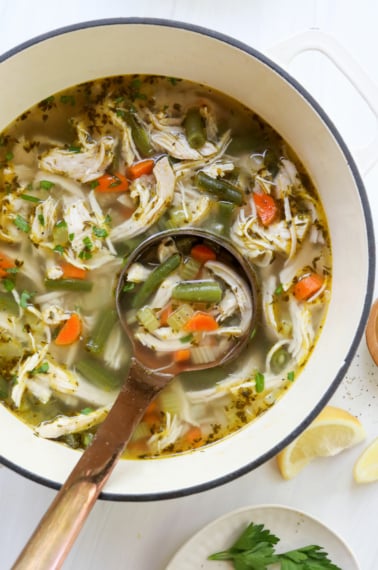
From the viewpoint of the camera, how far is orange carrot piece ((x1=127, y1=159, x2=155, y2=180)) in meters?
2.30

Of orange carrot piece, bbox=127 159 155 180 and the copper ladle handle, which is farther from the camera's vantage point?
orange carrot piece, bbox=127 159 155 180

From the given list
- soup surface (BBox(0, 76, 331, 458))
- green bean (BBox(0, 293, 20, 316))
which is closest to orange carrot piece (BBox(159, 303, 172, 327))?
soup surface (BBox(0, 76, 331, 458))

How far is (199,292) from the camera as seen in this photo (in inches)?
88.0

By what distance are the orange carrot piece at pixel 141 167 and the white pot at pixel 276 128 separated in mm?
283

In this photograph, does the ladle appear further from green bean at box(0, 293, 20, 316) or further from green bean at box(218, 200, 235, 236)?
green bean at box(0, 293, 20, 316)

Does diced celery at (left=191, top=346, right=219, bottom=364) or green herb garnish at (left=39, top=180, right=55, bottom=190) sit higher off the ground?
green herb garnish at (left=39, top=180, right=55, bottom=190)

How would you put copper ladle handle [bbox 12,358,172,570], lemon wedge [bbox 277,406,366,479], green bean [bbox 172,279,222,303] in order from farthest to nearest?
lemon wedge [bbox 277,406,366,479] < green bean [bbox 172,279,222,303] < copper ladle handle [bbox 12,358,172,570]

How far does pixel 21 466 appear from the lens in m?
2.05

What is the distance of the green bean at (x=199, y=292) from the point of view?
7.32 feet

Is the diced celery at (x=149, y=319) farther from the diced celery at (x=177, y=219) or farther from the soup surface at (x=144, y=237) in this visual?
the diced celery at (x=177, y=219)

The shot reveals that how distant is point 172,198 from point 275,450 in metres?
0.84

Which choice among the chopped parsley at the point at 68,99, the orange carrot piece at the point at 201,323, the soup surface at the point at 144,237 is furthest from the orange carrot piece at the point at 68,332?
the chopped parsley at the point at 68,99

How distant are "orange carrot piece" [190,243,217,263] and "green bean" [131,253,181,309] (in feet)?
0.19

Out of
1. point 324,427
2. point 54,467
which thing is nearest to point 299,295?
point 324,427
